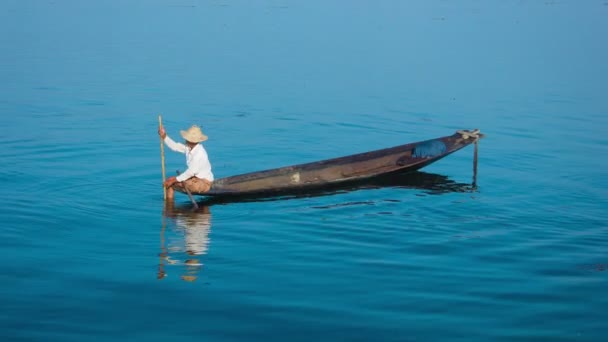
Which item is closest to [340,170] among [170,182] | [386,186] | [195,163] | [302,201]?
[386,186]

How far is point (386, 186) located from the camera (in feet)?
47.0

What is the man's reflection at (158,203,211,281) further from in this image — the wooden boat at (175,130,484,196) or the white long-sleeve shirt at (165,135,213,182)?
the wooden boat at (175,130,484,196)

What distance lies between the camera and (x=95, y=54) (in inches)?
1173

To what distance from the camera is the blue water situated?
27.6 feet

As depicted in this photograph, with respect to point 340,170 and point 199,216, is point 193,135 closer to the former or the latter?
point 199,216

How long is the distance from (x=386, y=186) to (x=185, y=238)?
4580mm

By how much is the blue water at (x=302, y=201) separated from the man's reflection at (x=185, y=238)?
5 cm

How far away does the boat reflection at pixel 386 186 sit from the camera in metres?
13.2

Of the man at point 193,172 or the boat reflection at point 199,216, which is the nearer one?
the boat reflection at point 199,216

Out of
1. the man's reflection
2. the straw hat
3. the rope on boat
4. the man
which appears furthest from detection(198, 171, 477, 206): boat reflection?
the straw hat

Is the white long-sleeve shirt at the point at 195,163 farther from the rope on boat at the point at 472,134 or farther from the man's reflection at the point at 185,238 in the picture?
the rope on boat at the point at 472,134

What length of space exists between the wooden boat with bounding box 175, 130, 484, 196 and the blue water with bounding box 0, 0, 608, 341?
394 millimetres

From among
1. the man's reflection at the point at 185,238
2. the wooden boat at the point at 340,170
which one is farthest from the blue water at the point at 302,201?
the wooden boat at the point at 340,170

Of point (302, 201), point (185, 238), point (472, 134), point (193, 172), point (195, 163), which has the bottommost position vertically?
point (185, 238)
